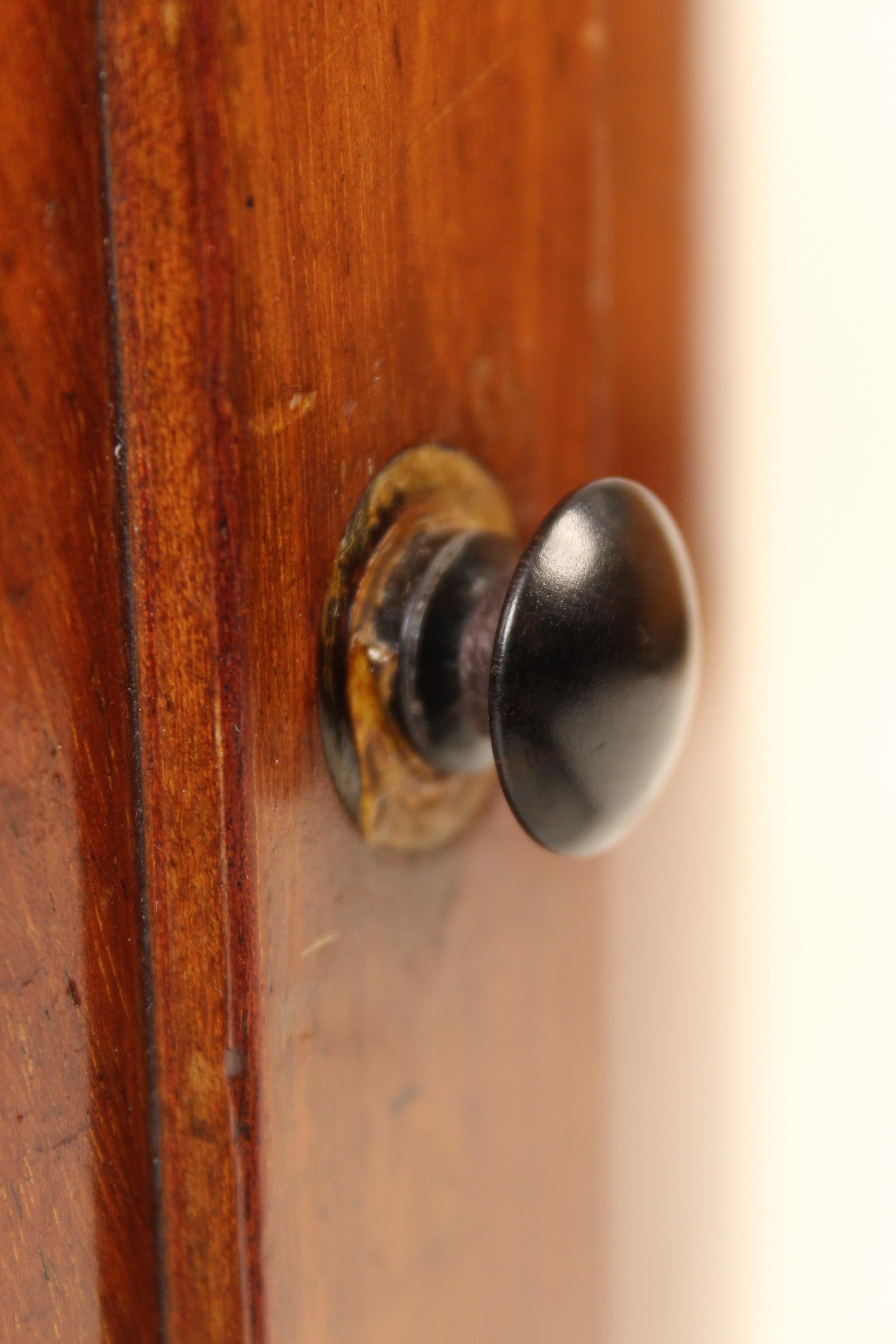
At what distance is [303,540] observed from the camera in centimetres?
38

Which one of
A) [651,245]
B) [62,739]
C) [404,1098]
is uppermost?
[651,245]

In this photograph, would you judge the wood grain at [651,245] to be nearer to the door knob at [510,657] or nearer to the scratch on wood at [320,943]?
the door knob at [510,657]

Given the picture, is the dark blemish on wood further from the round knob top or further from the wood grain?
the wood grain

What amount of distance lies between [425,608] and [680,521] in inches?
10.8

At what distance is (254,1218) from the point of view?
0.39m

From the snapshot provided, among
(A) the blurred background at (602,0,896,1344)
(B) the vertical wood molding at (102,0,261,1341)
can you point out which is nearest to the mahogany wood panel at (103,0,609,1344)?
(B) the vertical wood molding at (102,0,261,1341)

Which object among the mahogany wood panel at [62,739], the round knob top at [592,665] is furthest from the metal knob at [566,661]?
the mahogany wood panel at [62,739]

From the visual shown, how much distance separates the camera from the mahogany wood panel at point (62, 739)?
13.4 inches

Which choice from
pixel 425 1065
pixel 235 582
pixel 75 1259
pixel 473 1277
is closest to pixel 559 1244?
pixel 473 1277

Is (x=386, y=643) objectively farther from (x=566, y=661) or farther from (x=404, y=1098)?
(x=404, y=1098)

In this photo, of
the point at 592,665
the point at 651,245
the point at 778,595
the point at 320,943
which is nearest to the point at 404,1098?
the point at 320,943

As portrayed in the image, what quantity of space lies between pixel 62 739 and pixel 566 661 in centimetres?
16

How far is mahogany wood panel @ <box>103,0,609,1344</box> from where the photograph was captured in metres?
0.35

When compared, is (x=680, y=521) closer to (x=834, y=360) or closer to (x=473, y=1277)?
(x=834, y=360)
